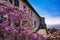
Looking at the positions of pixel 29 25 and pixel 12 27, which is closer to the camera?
pixel 12 27

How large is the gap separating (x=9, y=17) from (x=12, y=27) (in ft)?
1.09

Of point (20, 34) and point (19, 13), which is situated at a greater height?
point (19, 13)

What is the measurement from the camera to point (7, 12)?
22.4 ft

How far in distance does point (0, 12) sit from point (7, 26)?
47 cm

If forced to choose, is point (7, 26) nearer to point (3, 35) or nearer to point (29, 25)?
point (3, 35)

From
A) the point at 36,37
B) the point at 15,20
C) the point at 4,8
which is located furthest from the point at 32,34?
the point at 4,8

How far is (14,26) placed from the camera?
6715mm

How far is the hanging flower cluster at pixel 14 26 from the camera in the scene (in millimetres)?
6559

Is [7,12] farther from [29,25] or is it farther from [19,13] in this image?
[29,25]

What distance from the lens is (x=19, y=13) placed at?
23.2 ft

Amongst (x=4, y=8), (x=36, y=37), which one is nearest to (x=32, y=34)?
(x=36, y=37)

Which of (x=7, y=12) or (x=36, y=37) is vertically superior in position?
(x=7, y=12)

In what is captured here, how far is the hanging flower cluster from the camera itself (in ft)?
21.5

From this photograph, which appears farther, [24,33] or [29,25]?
[29,25]
